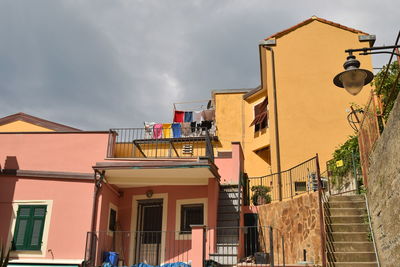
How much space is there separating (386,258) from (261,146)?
12.6m

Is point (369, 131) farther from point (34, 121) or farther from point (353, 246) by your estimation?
point (34, 121)

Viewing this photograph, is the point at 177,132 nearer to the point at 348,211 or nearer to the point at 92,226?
the point at 92,226

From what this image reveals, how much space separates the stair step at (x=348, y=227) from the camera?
10.3 meters

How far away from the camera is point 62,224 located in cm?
1213

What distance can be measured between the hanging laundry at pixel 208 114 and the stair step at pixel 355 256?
15367 mm

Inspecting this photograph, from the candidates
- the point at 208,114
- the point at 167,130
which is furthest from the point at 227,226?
the point at 208,114

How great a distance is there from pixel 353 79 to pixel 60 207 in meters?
9.46

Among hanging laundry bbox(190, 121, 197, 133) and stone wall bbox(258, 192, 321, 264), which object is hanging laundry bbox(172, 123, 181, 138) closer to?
hanging laundry bbox(190, 121, 197, 133)

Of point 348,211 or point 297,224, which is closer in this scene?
point 348,211

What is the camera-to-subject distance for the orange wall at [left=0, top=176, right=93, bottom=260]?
39.1 ft

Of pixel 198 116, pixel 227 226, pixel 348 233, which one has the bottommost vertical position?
pixel 348 233

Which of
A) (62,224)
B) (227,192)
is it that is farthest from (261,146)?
(62,224)

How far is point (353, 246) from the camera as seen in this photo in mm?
9867

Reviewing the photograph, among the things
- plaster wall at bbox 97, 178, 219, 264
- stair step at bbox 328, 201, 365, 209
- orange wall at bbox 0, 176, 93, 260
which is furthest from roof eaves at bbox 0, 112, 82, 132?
stair step at bbox 328, 201, 365, 209
